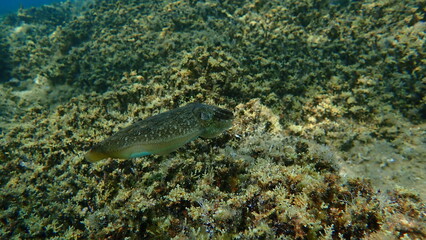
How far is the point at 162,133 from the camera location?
274cm

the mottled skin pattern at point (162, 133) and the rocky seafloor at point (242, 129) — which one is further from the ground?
the mottled skin pattern at point (162, 133)

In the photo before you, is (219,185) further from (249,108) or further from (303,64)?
(303,64)

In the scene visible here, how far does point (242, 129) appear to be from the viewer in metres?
4.10

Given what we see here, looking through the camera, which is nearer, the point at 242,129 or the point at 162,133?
the point at 162,133

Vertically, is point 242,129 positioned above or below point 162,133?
below

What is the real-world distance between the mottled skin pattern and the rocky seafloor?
1.95ft

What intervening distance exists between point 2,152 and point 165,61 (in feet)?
16.2

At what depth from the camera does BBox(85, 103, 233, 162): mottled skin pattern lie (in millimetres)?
2676

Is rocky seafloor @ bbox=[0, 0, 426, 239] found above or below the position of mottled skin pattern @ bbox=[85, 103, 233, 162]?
below

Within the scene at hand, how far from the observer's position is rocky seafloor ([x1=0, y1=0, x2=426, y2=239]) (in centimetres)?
265

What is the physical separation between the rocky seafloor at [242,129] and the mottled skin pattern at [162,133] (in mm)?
593

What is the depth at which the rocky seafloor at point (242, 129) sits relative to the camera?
265 centimetres

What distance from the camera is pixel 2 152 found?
498 cm

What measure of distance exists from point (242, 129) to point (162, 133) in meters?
1.82
